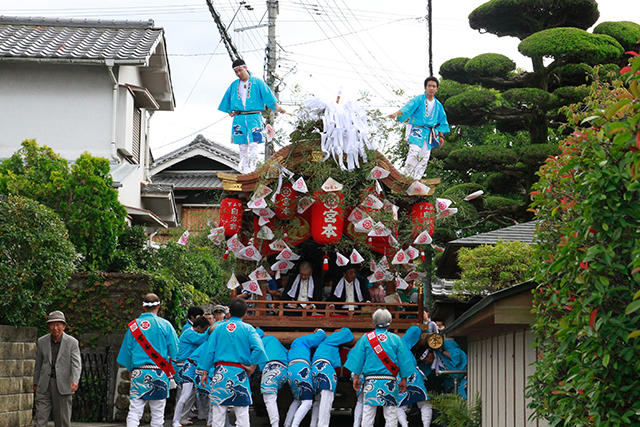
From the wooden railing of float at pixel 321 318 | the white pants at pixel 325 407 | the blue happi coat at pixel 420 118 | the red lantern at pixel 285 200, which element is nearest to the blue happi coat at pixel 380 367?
the white pants at pixel 325 407

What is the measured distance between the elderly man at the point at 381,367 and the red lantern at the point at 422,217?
209 centimetres

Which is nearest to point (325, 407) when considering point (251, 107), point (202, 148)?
point (251, 107)

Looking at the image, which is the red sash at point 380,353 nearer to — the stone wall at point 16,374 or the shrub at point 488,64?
the stone wall at point 16,374

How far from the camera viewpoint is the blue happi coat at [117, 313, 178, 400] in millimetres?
10391

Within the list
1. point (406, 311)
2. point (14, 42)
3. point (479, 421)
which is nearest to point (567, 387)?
point (479, 421)

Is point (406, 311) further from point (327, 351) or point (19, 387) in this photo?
point (19, 387)

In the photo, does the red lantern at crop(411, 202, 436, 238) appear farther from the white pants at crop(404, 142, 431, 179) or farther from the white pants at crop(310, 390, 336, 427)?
the white pants at crop(310, 390, 336, 427)

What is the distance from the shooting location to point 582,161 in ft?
15.6

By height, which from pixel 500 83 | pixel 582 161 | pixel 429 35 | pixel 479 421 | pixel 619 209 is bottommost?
pixel 479 421

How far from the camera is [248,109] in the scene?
13141 millimetres

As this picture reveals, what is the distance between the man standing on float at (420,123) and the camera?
12.9 metres

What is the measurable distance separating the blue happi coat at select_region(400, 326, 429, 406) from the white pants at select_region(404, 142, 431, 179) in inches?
103

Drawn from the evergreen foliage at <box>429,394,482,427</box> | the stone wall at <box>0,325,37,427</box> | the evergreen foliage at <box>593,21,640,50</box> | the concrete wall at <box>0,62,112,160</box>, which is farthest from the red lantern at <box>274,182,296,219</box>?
the evergreen foliage at <box>593,21,640,50</box>

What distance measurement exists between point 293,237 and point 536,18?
1035 cm
